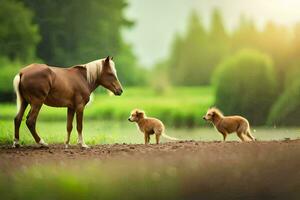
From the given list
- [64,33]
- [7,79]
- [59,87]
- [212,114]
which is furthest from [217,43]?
[59,87]

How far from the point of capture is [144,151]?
10.0m

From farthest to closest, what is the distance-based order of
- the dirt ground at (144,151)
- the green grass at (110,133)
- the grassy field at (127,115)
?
the grassy field at (127,115) → the green grass at (110,133) → the dirt ground at (144,151)

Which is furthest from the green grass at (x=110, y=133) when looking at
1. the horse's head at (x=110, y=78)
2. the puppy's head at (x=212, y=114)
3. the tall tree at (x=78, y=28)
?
the tall tree at (x=78, y=28)

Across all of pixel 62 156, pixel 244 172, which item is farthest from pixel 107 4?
pixel 244 172

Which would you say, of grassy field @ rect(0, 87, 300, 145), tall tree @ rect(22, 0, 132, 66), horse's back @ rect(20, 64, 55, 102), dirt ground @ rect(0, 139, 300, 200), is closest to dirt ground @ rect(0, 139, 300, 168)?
dirt ground @ rect(0, 139, 300, 200)

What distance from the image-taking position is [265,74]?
75.6 feet

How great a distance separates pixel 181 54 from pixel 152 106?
417cm

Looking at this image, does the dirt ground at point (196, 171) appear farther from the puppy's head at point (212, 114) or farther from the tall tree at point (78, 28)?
the tall tree at point (78, 28)

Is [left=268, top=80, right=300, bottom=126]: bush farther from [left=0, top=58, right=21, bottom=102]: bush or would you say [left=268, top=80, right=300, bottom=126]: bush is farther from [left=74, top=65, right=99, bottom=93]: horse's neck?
[left=74, top=65, right=99, bottom=93]: horse's neck

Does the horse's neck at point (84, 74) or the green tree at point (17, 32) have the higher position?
the green tree at point (17, 32)

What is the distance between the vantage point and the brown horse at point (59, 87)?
34.7ft

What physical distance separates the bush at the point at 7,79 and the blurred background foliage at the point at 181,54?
0.14 feet

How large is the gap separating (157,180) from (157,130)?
4.13 metres

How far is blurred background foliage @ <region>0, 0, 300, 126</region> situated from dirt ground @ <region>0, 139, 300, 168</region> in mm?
10625
